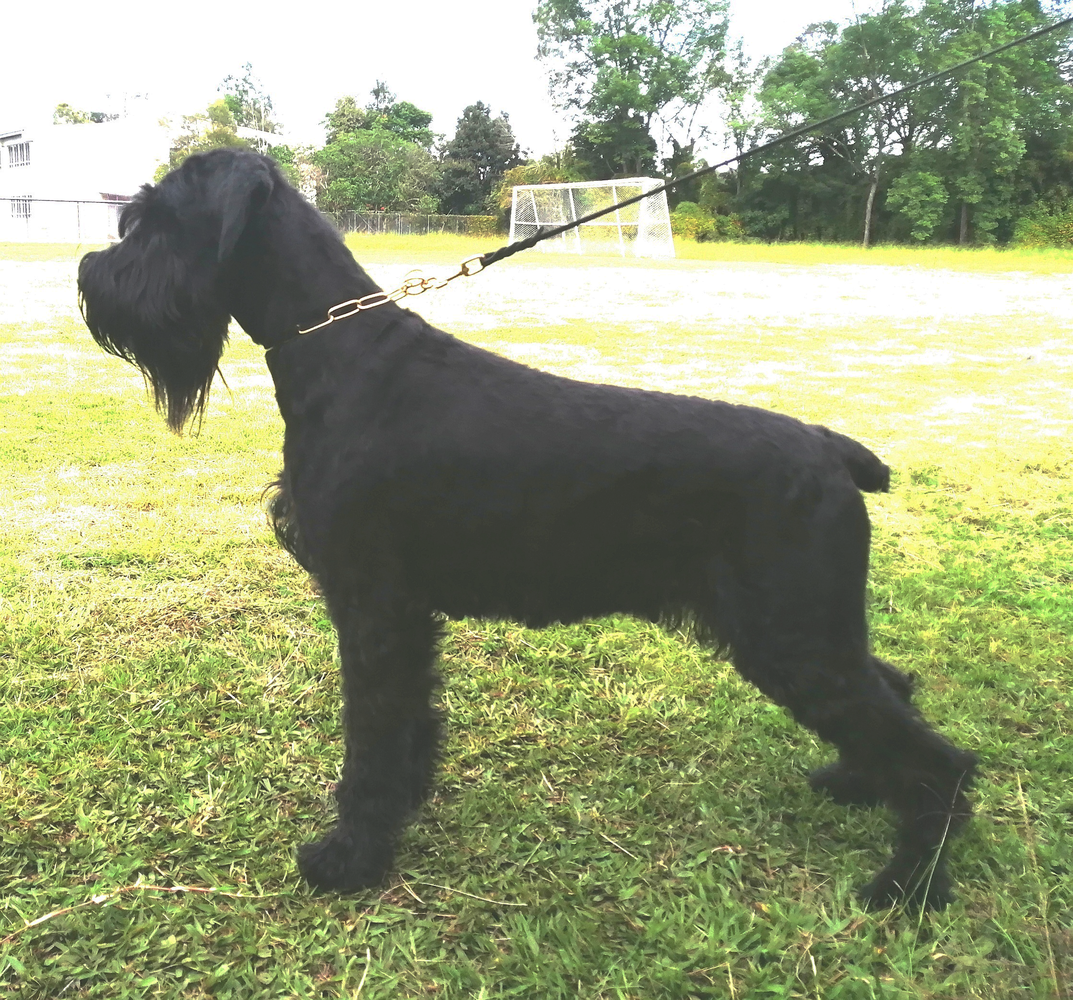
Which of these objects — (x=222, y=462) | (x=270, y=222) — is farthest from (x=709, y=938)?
(x=222, y=462)

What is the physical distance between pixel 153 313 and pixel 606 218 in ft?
106

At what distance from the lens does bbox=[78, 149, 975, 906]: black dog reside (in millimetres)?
2273

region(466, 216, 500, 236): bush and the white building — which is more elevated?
the white building

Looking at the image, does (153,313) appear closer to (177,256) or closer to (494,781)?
A: (177,256)

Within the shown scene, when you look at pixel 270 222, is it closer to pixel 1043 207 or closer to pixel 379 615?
pixel 379 615

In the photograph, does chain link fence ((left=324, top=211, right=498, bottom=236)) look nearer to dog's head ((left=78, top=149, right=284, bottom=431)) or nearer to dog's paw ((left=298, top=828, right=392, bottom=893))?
dog's head ((left=78, top=149, right=284, bottom=431))

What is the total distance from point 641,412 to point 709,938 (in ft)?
4.68

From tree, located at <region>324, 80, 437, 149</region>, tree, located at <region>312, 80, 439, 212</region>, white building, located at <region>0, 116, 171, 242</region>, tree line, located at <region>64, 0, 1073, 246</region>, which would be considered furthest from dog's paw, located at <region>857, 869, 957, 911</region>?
tree, located at <region>324, 80, 437, 149</region>

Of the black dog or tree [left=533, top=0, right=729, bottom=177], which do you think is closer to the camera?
the black dog

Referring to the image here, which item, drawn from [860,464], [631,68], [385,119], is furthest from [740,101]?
[860,464]

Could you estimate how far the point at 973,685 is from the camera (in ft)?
11.4

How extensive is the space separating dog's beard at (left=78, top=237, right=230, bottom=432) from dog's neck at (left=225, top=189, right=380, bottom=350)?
0.14m

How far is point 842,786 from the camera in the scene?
2.80 m

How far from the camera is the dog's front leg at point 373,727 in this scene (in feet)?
7.87
